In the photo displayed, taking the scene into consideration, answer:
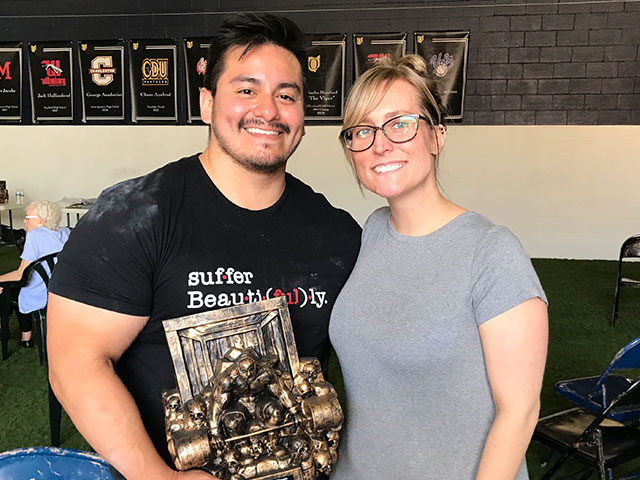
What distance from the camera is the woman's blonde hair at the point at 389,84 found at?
1.31 m

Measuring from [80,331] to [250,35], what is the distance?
0.88 metres

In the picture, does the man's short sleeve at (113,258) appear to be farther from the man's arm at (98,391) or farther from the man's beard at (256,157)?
the man's beard at (256,157)

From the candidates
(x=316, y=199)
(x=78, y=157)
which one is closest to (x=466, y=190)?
(x=78, y=157)

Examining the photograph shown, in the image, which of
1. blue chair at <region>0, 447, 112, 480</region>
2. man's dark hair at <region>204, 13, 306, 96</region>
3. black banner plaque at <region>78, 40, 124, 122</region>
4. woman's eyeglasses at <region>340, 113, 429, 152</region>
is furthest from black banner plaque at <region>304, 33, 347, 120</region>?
blue chair at <region>0, 447, 112, 480</region>

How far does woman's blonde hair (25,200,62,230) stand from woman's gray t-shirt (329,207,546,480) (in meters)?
3.30

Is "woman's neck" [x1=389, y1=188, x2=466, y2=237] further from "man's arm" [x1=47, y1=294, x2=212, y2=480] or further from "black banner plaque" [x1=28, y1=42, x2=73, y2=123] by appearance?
"black banner plaque" [x1=28, y1=42, x2=73, y2=123]

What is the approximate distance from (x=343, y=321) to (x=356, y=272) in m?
0.15

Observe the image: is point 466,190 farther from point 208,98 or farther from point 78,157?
point 208,98

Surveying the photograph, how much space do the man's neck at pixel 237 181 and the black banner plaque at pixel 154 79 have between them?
664cm

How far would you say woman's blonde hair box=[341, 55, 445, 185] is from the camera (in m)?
1.31

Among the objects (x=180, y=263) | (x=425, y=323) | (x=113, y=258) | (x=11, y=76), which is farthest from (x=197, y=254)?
(x=11, y=76)

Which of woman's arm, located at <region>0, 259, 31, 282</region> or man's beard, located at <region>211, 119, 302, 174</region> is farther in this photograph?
woman's arm, located at <region>0, 259, 31, 282</region>

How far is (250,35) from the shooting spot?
1.44 meters

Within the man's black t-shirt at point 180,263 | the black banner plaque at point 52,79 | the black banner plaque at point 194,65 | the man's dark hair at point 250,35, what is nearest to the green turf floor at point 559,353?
the man's black t-shirt at point 180,263
